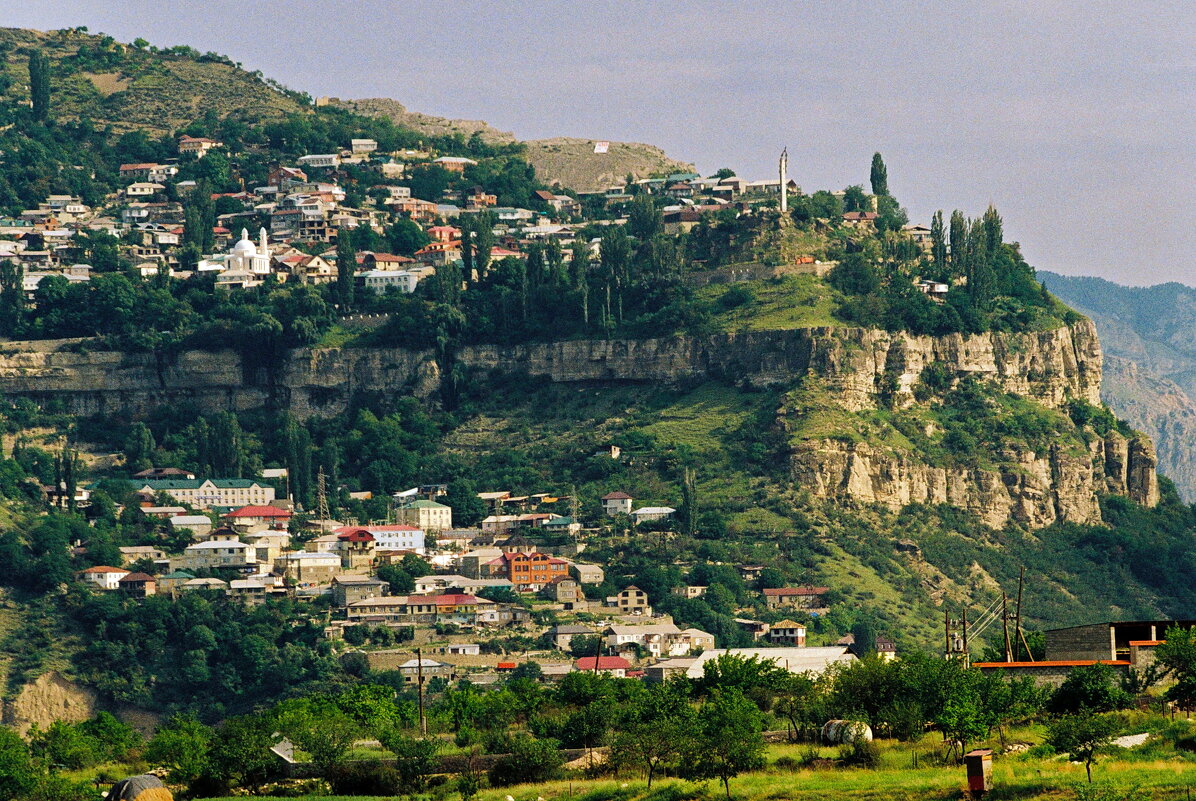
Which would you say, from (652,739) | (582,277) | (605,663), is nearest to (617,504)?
(582,277)

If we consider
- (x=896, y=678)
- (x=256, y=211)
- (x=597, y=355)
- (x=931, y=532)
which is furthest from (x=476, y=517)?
(x=896, y=678)

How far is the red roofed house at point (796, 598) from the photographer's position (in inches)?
3681

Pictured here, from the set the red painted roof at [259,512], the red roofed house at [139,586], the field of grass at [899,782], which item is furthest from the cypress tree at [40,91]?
the field of grass at [899,782]

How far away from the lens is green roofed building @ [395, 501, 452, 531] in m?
105

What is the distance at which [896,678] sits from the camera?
57906mm

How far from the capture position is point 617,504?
102 m

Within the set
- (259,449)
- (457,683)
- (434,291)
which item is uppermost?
(434,291)

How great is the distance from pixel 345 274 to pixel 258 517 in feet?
60.7

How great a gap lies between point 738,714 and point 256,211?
8744 cm

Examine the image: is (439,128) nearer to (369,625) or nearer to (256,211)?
(256,211)

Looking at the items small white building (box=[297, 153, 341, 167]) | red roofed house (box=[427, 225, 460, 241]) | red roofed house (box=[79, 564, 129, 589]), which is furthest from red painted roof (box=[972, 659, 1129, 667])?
small white building (box=[297, 153, 341, 167])

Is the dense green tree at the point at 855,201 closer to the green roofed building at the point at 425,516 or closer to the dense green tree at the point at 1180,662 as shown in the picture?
the green roofed building at the point at 425,516

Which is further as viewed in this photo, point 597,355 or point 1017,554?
point 597,355

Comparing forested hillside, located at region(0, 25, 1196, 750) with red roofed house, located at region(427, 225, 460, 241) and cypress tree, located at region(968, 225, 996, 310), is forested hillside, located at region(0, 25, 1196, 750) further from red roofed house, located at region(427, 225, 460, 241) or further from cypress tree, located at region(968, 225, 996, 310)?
red roofed house, located at region(427, 225, 460, 241)
